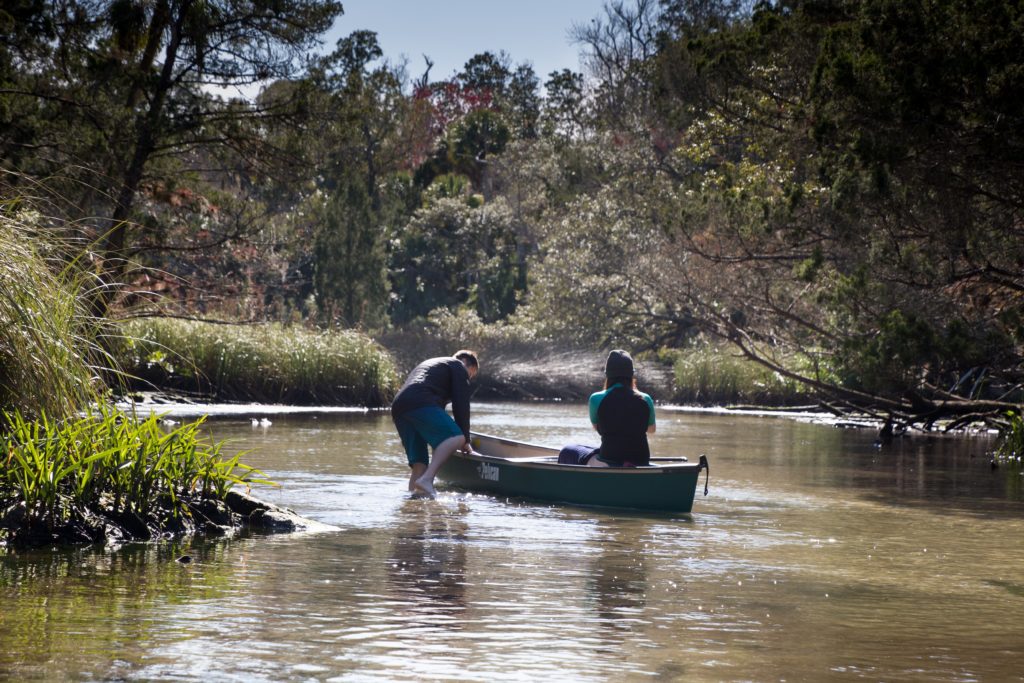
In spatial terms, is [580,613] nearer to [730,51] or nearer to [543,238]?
[730,51]

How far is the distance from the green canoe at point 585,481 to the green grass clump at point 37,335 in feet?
17.1

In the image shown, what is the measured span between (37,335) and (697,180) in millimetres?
30018

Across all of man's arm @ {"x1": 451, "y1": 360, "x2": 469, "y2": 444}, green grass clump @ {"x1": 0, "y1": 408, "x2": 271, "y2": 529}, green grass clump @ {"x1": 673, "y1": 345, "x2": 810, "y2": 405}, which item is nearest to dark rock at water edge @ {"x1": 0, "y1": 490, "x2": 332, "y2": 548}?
green grass clump @ {"x1": 0, "y1": 408, "x2": 271, "y2": 529}

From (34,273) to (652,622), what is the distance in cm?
537

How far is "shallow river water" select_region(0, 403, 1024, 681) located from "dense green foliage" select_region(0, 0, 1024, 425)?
3.93m

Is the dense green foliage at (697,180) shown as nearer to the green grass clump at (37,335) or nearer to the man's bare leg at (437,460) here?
the green grass clump at (37,335)

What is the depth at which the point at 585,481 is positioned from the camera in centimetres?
1437

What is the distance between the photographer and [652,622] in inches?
323

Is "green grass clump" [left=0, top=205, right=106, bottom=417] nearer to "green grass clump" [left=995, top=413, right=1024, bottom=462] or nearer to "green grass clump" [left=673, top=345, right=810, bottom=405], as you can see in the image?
"green grass clump" [left=995, top=413, right=1024, bottom=462]

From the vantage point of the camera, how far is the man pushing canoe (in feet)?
49.0

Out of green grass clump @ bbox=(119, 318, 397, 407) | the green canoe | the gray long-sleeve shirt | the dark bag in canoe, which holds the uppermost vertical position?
green grass clump @ bbox=(119, 318, 397, 407)

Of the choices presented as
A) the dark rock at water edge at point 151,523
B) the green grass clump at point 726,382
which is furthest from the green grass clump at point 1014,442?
the green grass clump at point 726,382

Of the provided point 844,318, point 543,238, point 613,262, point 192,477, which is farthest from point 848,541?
point 543,238

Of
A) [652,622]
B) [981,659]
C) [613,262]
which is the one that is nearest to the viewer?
[981,659]
